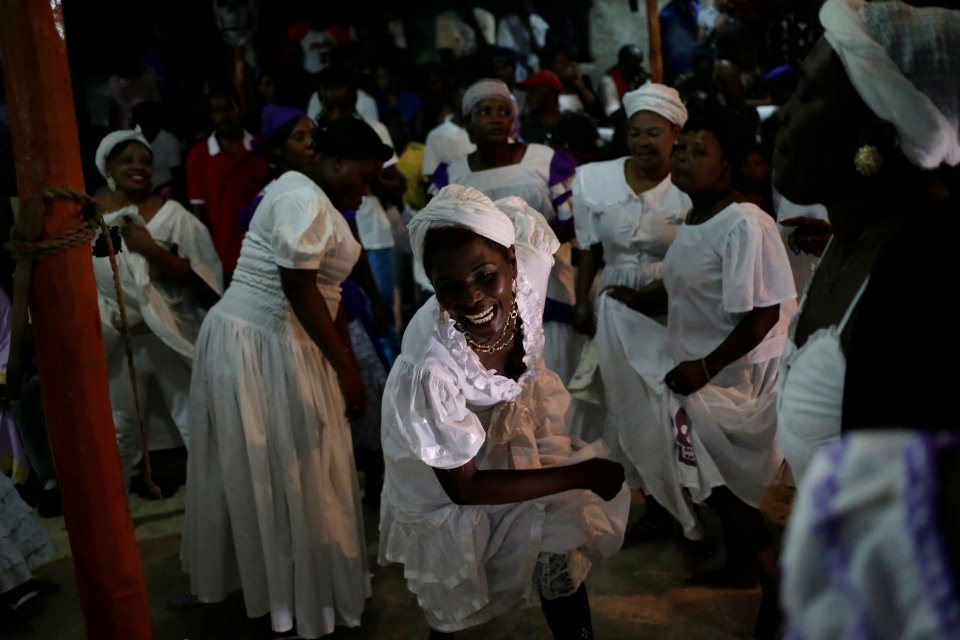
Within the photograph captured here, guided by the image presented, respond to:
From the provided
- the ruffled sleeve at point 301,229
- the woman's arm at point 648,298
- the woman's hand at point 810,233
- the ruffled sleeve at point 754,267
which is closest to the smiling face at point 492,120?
the woman's arm at point 648,298

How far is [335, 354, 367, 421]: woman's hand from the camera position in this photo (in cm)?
341

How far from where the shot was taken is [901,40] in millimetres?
1558

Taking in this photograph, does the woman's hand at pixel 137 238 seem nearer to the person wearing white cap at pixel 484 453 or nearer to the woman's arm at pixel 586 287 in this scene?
the woman's arm at pixel 586 287

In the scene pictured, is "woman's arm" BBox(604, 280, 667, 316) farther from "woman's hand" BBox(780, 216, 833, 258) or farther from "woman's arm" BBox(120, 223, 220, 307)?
"woman's arm" BBox(120, 223, 220, 307)

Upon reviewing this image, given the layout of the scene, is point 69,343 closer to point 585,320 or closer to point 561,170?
point 585,320

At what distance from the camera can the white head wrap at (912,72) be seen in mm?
1519

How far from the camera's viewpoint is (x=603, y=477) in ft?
8.52

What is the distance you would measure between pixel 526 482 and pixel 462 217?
0.75m

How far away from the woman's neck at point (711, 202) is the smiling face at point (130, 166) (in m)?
2.81

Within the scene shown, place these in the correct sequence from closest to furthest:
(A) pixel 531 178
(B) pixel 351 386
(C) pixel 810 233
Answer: (B) pixel 351 386 < (C) pixel 810 233 < (A) pixel 531 178

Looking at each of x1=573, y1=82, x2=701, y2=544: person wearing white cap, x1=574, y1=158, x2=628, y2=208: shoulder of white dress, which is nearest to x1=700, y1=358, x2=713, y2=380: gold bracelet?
x1=573, y1=82, x2=701, y2=544: person wearing white cap

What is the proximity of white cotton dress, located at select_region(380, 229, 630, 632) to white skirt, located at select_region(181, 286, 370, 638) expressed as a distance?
2.00 ft

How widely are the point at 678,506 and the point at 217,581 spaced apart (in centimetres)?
179

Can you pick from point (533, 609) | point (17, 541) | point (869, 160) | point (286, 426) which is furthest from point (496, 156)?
point (869, 160)
